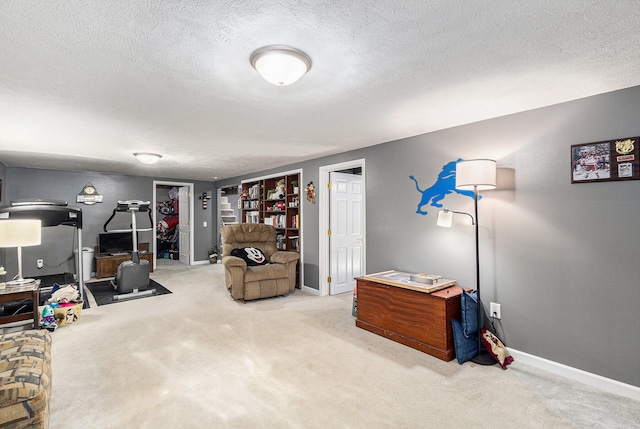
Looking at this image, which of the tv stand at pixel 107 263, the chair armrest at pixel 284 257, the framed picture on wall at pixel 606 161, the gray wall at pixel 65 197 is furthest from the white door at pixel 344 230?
the gray wall at pixel 65 197

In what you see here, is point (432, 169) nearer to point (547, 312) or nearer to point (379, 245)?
point (379, 245)

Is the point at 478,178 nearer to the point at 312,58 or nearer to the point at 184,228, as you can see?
the point at 312,58

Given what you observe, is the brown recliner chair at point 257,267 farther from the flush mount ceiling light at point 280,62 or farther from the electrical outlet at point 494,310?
the flush mount ceiling light at point 280,62

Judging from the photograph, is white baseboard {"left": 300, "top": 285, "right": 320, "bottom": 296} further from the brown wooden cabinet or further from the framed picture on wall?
the framed picture on wall

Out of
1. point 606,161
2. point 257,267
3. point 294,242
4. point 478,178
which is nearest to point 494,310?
point 478,178

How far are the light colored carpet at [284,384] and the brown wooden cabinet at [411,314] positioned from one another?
10cm

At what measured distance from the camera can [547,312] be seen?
265 cm

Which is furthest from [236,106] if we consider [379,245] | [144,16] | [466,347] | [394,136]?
[466,347]

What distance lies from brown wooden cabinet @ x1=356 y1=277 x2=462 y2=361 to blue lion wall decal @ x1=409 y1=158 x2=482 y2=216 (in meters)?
0.94

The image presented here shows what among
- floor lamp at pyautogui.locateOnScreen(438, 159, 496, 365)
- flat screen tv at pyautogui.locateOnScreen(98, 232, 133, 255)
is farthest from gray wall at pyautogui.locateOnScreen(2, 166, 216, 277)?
floor lamp at pyautogui.locateOnScreen(438, 159, 496, 365)

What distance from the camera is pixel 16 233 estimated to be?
310 centimetres

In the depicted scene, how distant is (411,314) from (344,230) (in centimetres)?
228

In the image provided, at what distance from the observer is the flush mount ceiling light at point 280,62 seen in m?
1.73

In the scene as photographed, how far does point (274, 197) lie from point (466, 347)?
4206 millimetres
